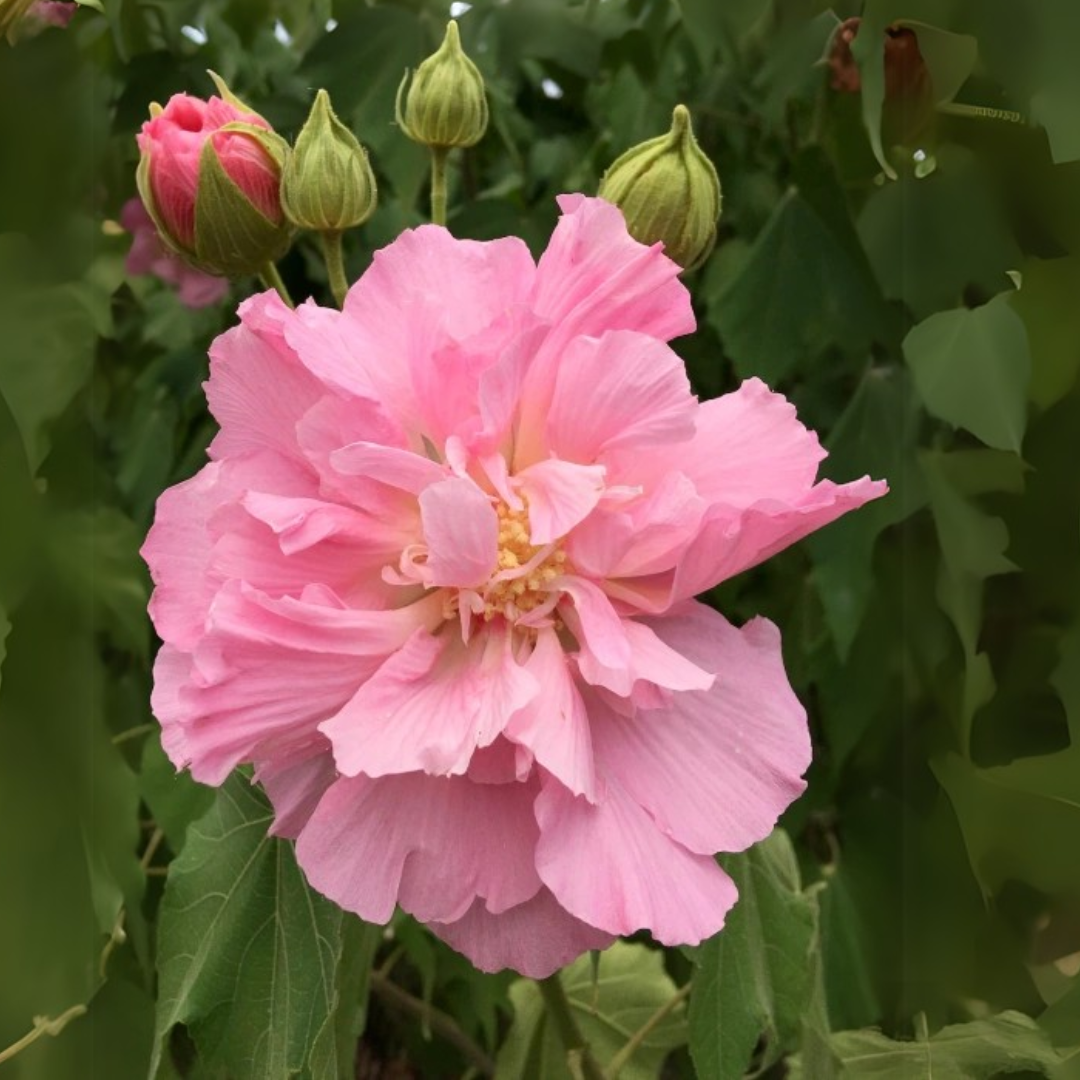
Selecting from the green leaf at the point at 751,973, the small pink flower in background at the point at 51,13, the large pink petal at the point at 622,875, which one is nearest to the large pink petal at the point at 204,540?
the large pink petal at the point at 622,875

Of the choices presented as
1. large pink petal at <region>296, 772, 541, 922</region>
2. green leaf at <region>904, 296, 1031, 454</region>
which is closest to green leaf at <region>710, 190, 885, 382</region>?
green leaf at <region>904, 296, 1031, 454</region>

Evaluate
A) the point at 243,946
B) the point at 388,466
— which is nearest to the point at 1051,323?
the point at 388,466

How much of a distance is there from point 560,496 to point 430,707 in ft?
0.21

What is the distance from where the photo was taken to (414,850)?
33 cm

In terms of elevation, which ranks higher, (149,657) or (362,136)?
(362,136)

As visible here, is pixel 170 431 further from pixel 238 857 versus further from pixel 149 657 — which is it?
pixel 238 857

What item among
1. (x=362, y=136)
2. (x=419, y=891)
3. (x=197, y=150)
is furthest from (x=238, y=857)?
(x=362, y=136)

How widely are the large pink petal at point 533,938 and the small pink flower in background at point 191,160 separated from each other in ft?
0.77

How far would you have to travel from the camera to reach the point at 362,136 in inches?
24.1

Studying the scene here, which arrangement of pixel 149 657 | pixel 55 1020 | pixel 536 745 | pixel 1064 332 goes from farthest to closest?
pixel 149 657
pixel 55 1020
pixel 1064 332
pixel 536 745

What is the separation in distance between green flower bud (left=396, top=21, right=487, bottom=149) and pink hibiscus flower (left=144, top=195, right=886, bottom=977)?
93 mm

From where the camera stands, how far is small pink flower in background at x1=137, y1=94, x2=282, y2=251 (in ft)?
1.29

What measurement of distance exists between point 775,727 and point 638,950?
374 mm

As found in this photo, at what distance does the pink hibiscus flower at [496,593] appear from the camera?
1.02 ft
